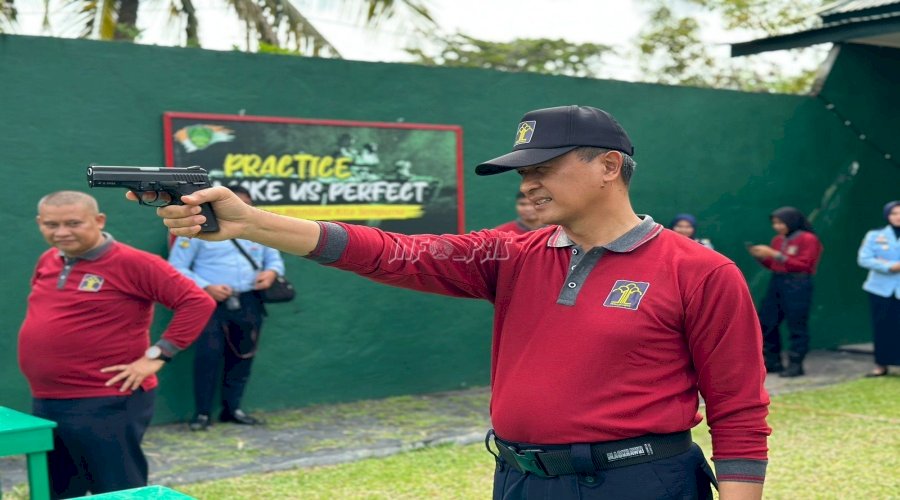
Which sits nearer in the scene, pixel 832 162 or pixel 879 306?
pixel 879 306

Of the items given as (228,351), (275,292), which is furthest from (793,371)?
(228,351)

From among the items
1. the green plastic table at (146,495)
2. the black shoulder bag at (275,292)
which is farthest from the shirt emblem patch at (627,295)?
the black shoulder bag at (275,292)

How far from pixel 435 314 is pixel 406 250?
21.6 feet

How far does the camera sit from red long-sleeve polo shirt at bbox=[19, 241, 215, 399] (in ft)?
16.0

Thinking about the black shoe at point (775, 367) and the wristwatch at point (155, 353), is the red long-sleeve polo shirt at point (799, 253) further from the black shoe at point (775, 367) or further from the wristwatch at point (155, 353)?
the wristwatch at point (155, 353)

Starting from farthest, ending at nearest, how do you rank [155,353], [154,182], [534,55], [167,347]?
[534,55], [167,347], [155,353], [154,182]

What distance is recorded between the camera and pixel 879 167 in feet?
40.9

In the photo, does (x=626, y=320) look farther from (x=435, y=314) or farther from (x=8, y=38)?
(x=435, y=314)

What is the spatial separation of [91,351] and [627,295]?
306cm

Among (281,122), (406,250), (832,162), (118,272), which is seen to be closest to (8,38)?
(281,122)

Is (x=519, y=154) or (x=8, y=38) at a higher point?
(x=8, y=38)

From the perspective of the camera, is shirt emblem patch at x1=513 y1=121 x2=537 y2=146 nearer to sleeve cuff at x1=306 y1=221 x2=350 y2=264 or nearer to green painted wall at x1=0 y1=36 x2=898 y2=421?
sleeve cuff at x1=306 y1=221 x2=350 y2=264

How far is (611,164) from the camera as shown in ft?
9.34

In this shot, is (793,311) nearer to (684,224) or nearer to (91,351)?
(684,224)
